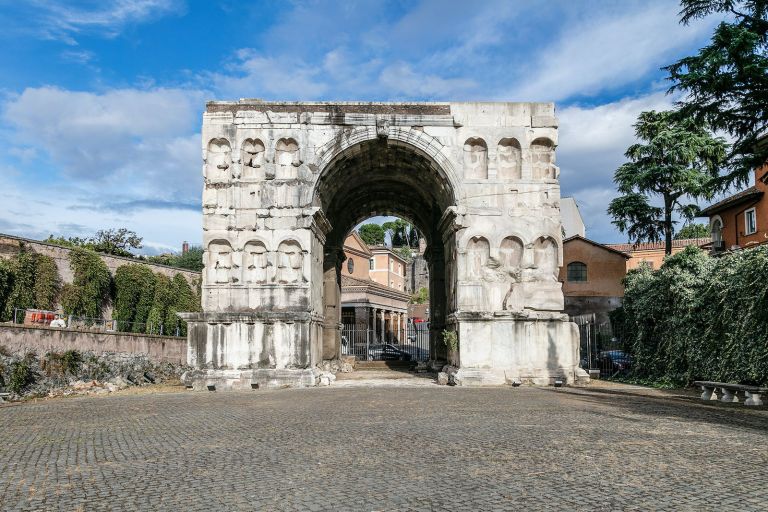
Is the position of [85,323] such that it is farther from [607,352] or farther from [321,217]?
[607,352]

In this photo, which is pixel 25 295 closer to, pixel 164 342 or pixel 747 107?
pixel 164 342

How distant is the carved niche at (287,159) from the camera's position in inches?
698

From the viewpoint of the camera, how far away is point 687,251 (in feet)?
58.8

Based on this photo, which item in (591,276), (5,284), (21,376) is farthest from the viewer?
(591,276)

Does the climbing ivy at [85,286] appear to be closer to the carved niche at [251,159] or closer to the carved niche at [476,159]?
the carved niche at [251,159]

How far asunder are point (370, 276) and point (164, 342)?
3304cm

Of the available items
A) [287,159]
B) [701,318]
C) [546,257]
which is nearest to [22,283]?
[287,159]

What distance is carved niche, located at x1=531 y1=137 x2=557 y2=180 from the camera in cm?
1770

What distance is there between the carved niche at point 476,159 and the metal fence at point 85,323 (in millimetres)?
17303

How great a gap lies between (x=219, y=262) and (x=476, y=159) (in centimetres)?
784

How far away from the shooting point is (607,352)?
914 inches

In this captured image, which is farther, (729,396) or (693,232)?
(693,232)

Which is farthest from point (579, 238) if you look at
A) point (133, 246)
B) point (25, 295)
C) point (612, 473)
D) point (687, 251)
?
point (133, 246)

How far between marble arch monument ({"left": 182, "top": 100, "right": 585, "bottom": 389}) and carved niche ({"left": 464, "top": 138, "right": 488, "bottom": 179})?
0.03 meters
